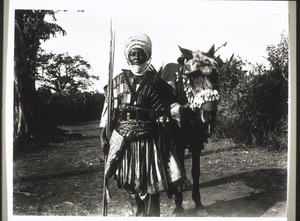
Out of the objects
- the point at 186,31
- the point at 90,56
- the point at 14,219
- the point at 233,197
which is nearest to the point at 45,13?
the point at 90,56

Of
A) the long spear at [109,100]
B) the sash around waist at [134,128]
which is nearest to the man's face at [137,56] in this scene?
the long spear at [109,100]

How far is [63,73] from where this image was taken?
146 inches

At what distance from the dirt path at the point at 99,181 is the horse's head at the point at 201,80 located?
11.1 inches

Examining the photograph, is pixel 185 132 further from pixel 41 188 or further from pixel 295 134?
pixel 41 188

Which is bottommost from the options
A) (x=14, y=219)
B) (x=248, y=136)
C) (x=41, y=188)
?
(x=14, y=219)

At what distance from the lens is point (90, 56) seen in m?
3.62

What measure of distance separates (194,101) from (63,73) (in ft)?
3.19

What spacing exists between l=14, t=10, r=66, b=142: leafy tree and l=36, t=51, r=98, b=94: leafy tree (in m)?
0.06

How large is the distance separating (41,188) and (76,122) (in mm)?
536

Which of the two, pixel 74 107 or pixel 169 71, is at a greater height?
pixel 169 71

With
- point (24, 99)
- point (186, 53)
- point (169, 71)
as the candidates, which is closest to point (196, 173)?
point (169, 71)

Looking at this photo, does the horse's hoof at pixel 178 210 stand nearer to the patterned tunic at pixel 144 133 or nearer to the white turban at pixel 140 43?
the patterned tunic at pixel 144 133

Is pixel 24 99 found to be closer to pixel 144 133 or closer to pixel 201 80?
pixel 144 133

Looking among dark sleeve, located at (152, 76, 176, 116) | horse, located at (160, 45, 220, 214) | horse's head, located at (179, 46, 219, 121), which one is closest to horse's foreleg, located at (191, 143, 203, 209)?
horse, located at (160, 45, 220, 214)
